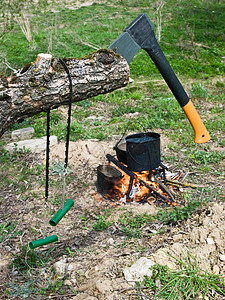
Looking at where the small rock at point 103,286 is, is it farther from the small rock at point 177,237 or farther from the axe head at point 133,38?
the axe head at point 133,38

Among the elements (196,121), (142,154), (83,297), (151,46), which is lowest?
(83,297)

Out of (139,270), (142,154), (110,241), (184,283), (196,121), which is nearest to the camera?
(184,283)

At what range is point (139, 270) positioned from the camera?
266cm

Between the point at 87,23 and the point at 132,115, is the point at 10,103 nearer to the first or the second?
the point at 132,115

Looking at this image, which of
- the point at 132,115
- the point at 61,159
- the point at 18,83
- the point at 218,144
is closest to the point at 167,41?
the point at 132,115

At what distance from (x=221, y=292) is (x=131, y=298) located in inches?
25.9

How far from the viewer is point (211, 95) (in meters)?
7.25

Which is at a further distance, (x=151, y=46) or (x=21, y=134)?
(x=21, y=134)

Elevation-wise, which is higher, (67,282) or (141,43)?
(141,43)

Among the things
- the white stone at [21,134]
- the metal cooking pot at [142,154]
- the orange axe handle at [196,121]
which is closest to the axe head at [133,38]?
the orange axe handle at [196,121]

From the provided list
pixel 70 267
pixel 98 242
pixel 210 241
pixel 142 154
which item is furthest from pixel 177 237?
pixel 142 154

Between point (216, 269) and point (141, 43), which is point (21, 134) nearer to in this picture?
point (141, 43)

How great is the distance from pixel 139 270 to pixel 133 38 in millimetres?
1943

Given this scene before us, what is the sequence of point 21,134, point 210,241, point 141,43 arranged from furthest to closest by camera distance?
1. point 21,134
2. point 141,43
3. point 210,241
